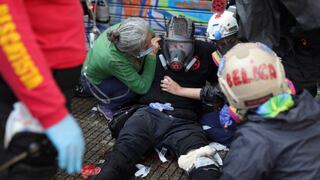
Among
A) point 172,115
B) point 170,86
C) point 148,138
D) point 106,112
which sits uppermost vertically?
point 170,86

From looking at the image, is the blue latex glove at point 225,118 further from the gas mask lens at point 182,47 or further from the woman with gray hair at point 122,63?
the woman with gray hair at point 122,63

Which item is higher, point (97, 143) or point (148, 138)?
point (148, 138)

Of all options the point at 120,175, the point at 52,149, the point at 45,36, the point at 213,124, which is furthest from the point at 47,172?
the point at 213,124

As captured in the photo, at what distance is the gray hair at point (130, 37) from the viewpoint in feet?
12.6

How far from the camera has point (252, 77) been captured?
7.30 feet

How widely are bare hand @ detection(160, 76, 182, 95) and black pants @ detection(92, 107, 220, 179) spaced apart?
22 centimetres

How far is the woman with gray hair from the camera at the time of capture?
3896 mm

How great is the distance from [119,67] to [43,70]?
2318 mm

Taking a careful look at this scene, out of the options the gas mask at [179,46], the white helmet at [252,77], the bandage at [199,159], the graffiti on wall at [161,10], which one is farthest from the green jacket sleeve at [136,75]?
the white helmet at [252,77]

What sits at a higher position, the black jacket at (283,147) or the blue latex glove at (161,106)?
the black jacket at (283,147)

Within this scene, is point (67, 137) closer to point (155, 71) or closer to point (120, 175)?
point (120, 175)

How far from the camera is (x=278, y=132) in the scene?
2.25 metres

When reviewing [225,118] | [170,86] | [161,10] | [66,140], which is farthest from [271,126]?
[161,10]

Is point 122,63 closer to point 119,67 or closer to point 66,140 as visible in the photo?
point 119,67
